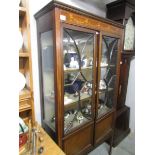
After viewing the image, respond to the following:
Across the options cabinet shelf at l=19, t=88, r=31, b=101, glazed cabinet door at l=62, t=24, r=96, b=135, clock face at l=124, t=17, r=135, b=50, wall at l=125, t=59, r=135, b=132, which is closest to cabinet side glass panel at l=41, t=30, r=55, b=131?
glazed cabinet door at l=62, t=24, r=96, b=135

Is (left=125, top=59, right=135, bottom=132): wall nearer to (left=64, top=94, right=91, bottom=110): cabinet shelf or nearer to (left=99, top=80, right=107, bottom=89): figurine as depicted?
(left=99, top=80, right=107, bottom=89): figurine

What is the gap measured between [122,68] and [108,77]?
418mm

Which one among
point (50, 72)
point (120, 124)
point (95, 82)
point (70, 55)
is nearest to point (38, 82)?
point (50, 72)

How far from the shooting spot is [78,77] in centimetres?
138

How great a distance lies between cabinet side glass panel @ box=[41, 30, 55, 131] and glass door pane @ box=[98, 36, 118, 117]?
612 mm

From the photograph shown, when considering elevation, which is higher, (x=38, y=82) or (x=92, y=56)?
(x=92, y=56)

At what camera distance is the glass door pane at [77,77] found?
126 centimetres

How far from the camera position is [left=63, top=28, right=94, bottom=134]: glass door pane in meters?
1.26

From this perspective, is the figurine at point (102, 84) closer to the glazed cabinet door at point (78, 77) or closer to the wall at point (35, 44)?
the glazed cabinet door at point (78, 77)

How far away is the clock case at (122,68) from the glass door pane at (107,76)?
0.27 meters

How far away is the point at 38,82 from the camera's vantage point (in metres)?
1.44

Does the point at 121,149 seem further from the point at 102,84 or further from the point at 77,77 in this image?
the point at 77,77
